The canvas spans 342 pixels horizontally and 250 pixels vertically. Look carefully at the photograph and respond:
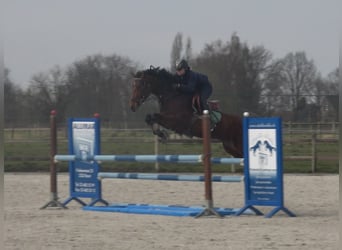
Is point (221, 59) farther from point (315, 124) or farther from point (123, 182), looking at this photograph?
point (123, 182)

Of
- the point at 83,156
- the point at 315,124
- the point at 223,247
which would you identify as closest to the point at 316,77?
the point at 315,124

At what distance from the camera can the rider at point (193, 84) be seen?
944cm

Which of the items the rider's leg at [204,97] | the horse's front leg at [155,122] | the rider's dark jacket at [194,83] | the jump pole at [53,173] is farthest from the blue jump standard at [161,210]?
the rider's dark jacket at [194,83]

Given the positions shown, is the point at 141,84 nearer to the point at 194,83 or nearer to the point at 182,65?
the point at 182,65

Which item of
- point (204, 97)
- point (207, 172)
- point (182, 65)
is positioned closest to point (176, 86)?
point (182, 65)

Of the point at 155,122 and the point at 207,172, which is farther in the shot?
the point at 155,122

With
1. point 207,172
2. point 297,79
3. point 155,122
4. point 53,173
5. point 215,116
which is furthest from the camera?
point 297,79

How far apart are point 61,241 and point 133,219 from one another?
6.53 ft

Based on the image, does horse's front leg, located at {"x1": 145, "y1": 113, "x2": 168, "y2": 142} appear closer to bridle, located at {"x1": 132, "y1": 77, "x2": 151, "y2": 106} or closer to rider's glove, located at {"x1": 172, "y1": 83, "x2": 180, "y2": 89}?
bridle, located at {"x1": 132, "y1": 77, "x2": 151, "y2": 106}

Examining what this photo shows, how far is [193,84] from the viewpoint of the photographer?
31.1 feet

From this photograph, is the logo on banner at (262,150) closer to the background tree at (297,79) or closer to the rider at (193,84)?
the rider at (193,84)

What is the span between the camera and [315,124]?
18891 mm

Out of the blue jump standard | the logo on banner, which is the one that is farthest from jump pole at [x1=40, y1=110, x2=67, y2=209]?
the logo on banner

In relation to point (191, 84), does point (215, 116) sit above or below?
below
